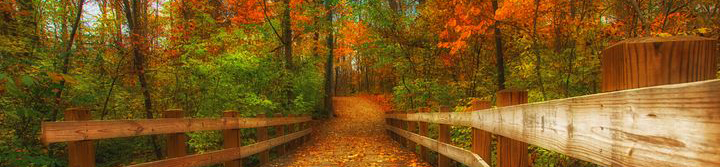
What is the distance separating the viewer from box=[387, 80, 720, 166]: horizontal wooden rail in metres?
0.81

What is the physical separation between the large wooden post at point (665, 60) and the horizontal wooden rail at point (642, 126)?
85mm

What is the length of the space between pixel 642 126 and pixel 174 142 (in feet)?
12.5

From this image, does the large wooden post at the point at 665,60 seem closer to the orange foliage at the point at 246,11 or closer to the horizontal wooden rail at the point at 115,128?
the horizontal wooden rail at the point at 115,128

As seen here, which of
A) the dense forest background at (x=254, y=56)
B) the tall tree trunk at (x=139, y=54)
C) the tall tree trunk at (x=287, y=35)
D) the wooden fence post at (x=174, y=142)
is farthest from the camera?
the tall tree trunk at (x=287, y=35)

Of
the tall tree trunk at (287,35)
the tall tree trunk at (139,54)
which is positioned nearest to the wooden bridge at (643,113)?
the tall tree trunk at (139,54)

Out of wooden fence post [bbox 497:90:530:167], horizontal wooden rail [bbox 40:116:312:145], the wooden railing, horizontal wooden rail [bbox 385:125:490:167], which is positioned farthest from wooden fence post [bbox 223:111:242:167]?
wooden fence post [bbox 497:90:530:167]

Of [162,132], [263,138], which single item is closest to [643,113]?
[162,132]

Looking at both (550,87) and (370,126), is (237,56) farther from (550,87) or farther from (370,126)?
(370,126)

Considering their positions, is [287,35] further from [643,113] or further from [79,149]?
[643,113]

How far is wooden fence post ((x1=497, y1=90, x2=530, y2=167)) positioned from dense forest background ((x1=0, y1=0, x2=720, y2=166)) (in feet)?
9.48

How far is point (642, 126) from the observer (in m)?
1.01

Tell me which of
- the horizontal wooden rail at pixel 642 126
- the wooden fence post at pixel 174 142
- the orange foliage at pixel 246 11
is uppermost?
the orange foliage at pixel 246 11

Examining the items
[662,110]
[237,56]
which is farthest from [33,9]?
[662,110]

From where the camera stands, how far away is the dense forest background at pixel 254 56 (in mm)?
6429
